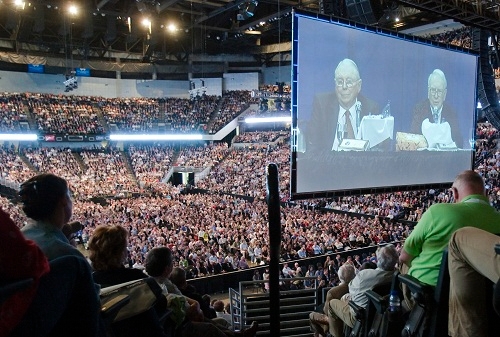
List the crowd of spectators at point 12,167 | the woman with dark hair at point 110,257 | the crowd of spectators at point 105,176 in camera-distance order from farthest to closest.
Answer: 1. the crowd of spectators at point 105,176
2. the crowd of spectators at point 12,167
3. the woman with dark hair at point 110,257

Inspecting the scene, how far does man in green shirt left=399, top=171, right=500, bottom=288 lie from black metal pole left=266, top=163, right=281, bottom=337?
1.05 m

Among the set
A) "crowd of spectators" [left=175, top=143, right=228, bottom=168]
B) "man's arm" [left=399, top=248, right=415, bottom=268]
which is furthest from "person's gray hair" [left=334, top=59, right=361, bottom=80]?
"crowd of spectators" [left=175, top=143, right=228, bottom=168]

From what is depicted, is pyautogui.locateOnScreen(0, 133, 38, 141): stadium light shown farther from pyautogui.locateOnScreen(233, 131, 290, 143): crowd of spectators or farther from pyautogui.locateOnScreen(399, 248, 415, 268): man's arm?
pyautogui.locateOnScreen(399, 248, 415, 268): man's arm

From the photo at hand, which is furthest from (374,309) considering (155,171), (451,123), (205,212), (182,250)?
(155,171)

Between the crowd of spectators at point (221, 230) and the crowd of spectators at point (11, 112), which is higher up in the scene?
the crowd of spectators at point (11, 112)

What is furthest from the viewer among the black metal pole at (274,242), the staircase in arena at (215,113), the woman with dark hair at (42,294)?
the staircase in arena at (215,113)

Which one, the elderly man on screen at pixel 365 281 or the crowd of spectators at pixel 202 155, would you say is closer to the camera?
the elderly man on screen at pixel 365 281

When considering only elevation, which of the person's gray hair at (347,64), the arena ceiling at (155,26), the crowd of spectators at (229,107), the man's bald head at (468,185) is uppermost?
the arena ceiling at (155,26)

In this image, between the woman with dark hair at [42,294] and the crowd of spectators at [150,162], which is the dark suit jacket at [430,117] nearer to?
the woman with dark hair at [42,294]

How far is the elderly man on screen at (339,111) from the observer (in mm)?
6324

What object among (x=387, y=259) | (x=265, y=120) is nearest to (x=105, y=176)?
(x=265, y=120)

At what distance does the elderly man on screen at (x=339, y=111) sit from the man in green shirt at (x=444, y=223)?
4.08 metres

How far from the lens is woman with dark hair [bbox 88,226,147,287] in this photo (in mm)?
1847

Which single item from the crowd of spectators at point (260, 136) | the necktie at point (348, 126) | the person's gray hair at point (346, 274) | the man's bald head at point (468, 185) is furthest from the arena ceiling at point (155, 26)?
the man's bald head at point (468, 185)
